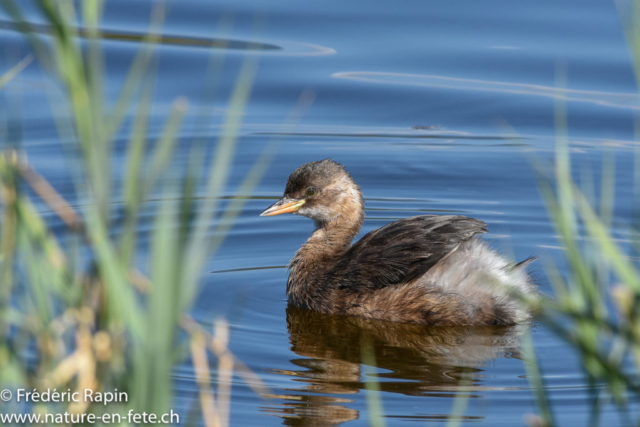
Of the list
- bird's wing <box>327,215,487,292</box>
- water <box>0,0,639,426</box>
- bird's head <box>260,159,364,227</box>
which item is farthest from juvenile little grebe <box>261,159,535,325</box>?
bird's head <box>260,159,364,227</box>

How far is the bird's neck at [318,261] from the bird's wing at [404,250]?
133 millimetres

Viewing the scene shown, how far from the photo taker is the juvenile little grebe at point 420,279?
6.02 m

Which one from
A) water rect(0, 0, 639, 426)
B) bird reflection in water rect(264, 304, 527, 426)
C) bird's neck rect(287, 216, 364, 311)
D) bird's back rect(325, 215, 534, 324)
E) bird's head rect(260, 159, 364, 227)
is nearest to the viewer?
bird reflection in water rect(264, 304, 527, 426)

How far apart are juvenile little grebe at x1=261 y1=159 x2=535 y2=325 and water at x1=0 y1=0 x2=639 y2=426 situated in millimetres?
108

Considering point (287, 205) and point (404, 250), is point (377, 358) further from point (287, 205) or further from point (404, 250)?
point (287, 205)

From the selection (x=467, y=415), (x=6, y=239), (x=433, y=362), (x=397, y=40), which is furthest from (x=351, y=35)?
(x=6, y=239)

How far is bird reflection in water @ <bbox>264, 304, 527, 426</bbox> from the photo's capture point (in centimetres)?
477

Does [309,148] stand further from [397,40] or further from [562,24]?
[562,24]

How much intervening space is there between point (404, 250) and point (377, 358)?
33.0 inches

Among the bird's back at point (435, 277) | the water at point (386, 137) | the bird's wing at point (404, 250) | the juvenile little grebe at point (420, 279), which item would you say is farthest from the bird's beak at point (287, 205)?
the bird's back at point (435, 277)

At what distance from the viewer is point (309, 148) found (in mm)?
9023

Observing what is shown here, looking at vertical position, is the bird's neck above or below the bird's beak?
below

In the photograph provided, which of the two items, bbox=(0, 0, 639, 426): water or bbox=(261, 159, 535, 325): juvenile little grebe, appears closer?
bbox=(0, 0, 639, 426): water

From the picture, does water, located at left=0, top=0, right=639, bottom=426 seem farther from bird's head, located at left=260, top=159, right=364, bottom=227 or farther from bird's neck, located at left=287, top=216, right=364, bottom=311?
bird's head, located at left=260, top=159, right=364, bottom=227
